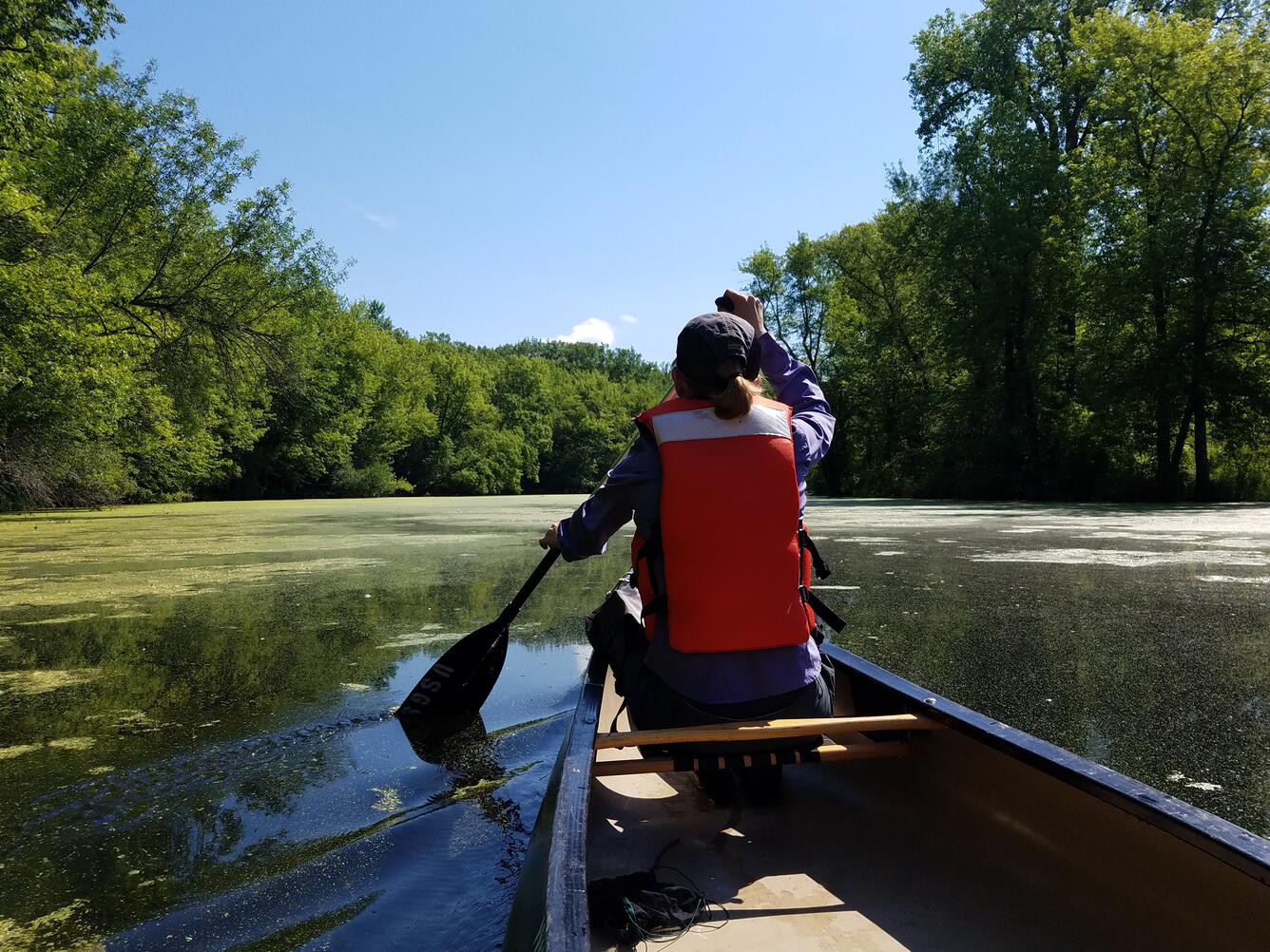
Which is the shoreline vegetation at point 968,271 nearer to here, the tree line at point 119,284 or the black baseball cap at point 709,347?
the tree line at point 119,284

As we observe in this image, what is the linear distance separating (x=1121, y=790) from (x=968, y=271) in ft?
83.5

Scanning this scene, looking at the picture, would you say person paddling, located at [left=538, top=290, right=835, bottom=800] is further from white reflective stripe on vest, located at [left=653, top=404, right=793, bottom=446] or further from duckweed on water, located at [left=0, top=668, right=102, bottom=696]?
duckweed on water, located at [left=0, top=668, right=102, bottom=696]

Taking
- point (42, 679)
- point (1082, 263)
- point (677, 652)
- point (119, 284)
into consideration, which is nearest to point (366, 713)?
point (42, 679)

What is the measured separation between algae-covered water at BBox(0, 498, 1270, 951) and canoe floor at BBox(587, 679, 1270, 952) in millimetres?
484

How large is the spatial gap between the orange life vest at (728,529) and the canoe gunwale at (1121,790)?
0.46 metres

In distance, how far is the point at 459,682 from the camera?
3.71 meters

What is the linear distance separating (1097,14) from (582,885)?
83.2 feet

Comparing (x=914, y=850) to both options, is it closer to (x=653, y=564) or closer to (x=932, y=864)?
(x=932, y=864)

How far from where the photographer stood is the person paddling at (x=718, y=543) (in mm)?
2049

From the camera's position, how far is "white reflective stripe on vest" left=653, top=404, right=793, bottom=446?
6.75 ft

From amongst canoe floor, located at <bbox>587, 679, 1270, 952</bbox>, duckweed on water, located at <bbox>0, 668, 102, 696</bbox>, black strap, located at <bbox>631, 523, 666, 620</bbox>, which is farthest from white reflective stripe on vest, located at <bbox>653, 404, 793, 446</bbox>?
duckweed on water, located at <bbox>0, 668, 102, 696</bbox>

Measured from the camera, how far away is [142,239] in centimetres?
1758

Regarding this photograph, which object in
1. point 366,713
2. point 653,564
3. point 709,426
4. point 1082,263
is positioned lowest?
point 366,713

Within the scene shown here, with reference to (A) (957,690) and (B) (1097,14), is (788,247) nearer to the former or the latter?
(B) (1097,14)
